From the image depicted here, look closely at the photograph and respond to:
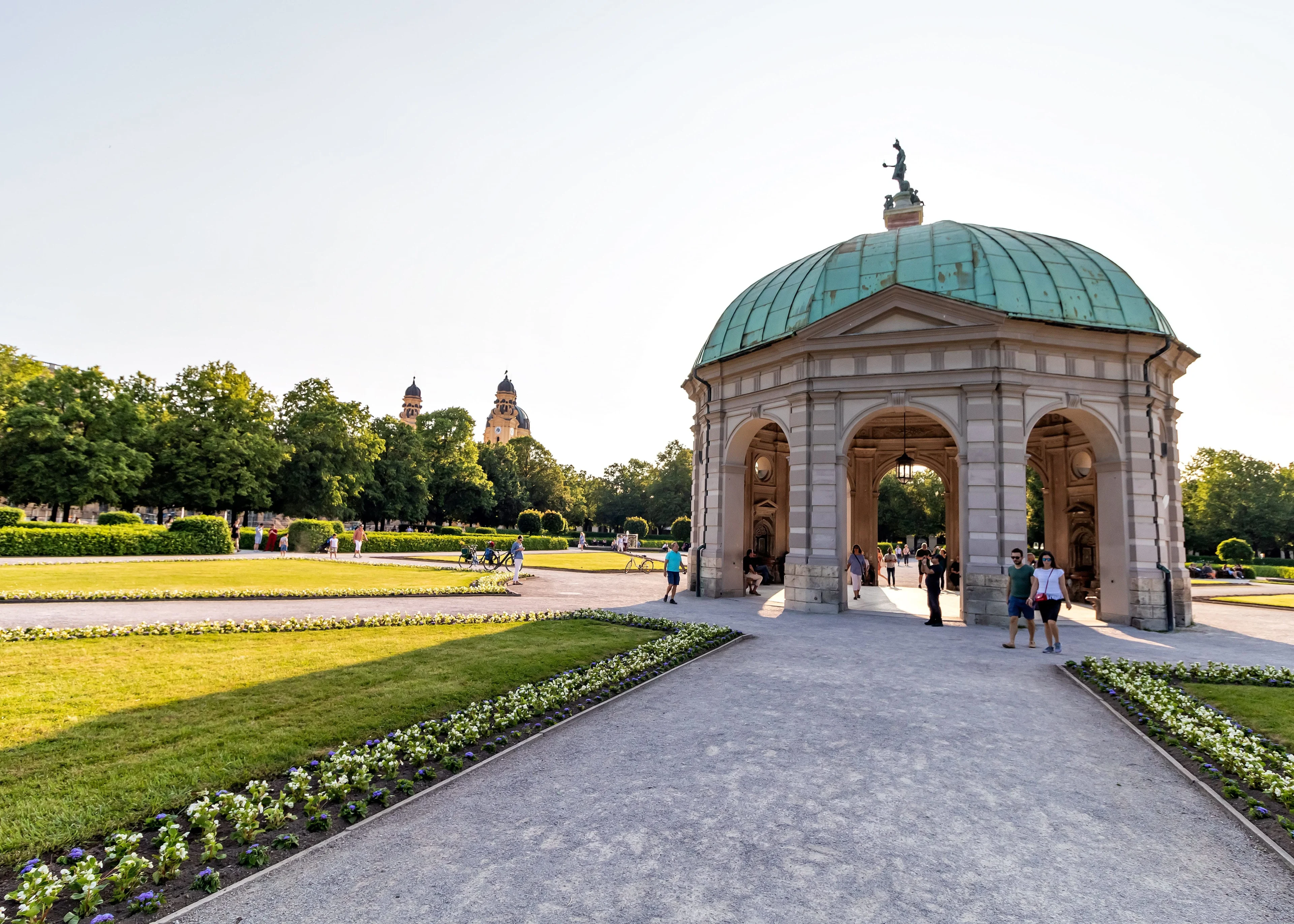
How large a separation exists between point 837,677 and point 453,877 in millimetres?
7330

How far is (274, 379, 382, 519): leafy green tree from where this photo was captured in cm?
5212

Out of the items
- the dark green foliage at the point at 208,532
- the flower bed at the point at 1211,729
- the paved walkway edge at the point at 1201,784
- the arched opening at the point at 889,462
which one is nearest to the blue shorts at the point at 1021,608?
the flower bed at the point at 1211,729

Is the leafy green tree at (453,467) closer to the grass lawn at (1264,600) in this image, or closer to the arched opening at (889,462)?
the arched opening at (889,462)

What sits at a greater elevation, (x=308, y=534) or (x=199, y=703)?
(x=308, y=534)

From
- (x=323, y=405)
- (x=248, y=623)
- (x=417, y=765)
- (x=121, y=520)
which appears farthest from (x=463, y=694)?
(x=323, y=405)

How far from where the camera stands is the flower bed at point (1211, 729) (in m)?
5.62

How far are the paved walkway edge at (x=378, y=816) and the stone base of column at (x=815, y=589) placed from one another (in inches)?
369

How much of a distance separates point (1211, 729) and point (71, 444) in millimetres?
54043

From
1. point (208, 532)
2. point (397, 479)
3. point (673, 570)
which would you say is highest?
point (397, 479)

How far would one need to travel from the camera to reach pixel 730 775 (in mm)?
6129

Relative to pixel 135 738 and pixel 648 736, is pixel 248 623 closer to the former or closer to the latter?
pixel 135 738

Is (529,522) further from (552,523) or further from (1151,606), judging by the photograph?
(1151,606)

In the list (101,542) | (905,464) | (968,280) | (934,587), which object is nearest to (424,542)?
(101,542)

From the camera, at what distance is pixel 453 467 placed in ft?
229
